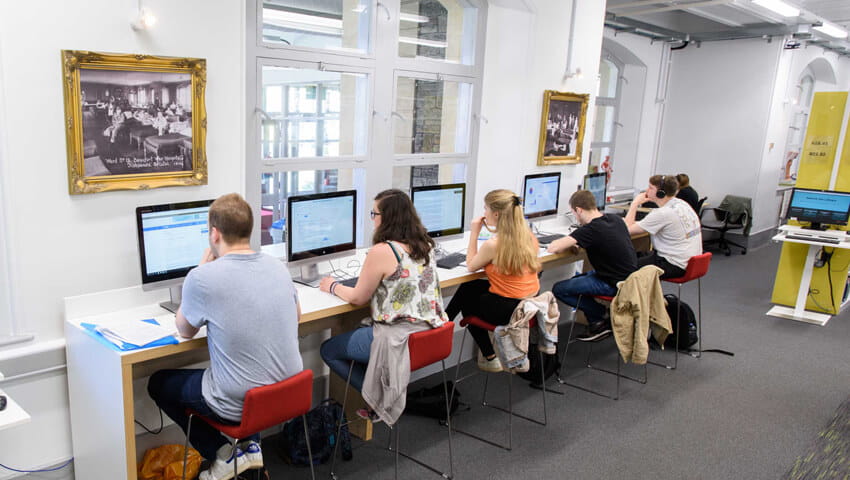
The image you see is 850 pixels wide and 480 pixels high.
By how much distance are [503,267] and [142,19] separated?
202 centimetres

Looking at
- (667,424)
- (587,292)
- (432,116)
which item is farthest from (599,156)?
(667,424)

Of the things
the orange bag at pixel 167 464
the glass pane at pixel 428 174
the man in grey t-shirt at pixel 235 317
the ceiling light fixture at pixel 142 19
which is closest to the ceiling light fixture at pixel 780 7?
the glass pane at pixel 428 174

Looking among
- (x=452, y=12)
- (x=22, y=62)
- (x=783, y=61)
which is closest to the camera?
(x=22, y=62)

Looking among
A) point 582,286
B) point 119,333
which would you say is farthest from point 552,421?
point 119,333

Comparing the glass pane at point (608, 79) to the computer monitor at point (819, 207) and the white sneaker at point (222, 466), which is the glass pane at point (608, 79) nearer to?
the computer monitor at point (819, 207)

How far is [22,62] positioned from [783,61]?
866 centimetres

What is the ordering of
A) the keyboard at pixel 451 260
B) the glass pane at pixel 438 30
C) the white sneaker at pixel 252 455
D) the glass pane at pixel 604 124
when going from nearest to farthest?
the white sneaker at pixel 252 455
the keyboard at pixel 451 260
the glass pane at pixel 438 30
the glass pane at pixel 604 124

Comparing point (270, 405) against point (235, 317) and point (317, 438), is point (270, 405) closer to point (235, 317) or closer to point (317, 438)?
point (235, 317)

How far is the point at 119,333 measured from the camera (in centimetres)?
244

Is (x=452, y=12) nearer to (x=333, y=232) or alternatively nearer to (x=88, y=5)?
(x=333, y=232)

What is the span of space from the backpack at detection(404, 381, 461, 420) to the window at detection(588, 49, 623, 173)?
5.37m

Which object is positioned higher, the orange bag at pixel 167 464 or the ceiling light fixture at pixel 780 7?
the ceiling light fixture at pixel 780 7

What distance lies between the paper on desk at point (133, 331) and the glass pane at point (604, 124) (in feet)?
23.4

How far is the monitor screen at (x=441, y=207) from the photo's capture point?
389 cm
